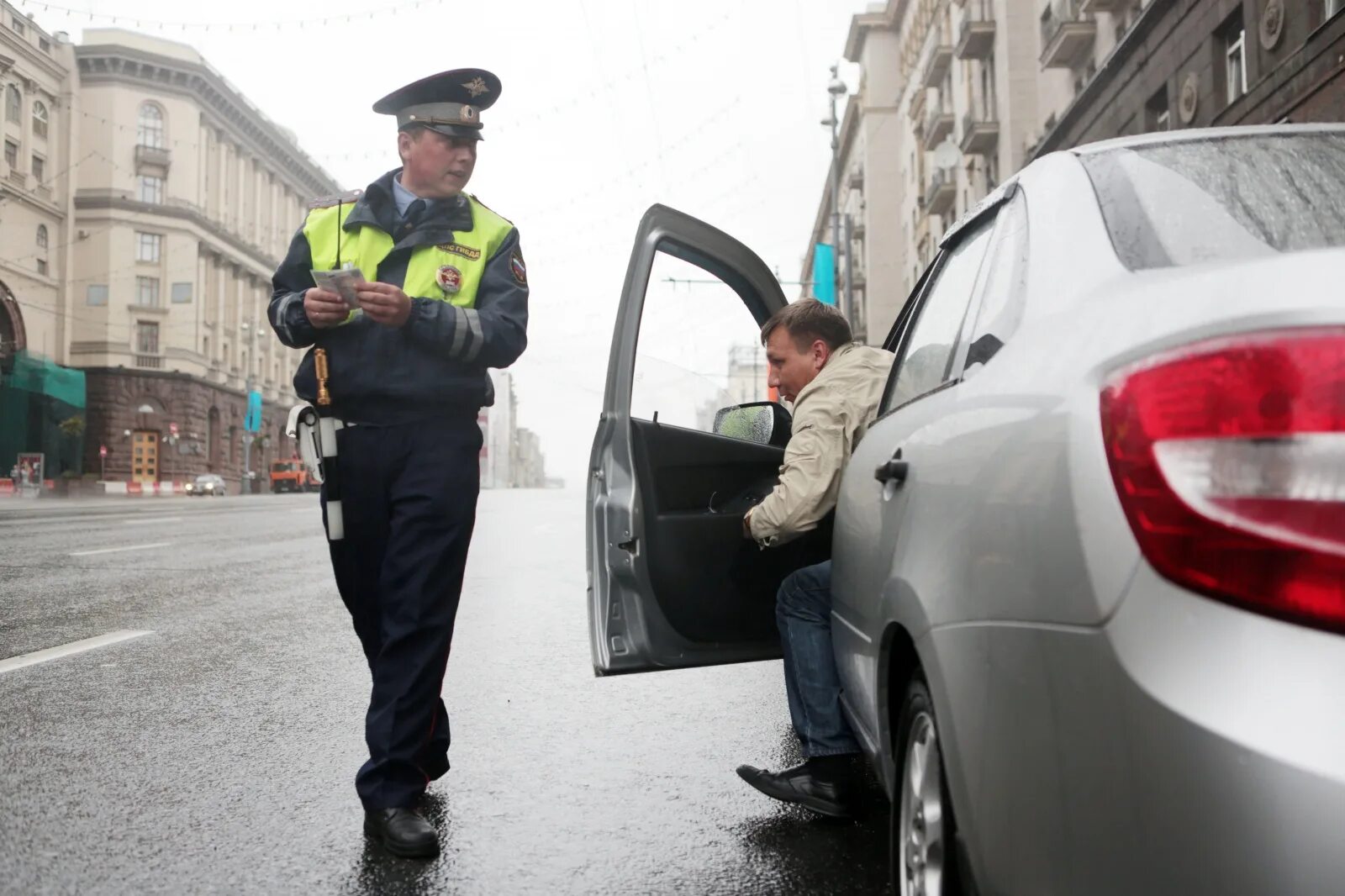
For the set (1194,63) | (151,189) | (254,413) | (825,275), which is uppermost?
(151,189)

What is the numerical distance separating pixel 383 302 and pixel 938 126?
35.3 m

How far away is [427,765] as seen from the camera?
3648 mm

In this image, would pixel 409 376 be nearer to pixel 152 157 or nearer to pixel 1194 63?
pixel 1194 63

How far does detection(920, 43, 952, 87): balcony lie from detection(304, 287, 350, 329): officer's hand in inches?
1396

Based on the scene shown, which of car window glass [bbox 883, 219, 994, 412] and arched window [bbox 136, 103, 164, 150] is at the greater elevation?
arched window [bbox 136, 103, 164, 150]

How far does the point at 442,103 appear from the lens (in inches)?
141

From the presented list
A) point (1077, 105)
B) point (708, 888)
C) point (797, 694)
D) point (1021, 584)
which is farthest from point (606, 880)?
point (1077, 105)

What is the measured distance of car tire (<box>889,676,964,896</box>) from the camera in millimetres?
2082

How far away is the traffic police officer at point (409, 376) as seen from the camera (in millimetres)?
3318

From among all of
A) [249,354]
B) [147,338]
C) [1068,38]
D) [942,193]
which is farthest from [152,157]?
[1068,38]

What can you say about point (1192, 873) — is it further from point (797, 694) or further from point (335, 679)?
point (335, 679)

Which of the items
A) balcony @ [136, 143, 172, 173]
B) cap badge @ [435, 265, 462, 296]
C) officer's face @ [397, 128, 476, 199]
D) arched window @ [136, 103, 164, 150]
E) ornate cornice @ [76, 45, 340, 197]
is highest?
ornate cornice @ [76, 45, 340, 197]

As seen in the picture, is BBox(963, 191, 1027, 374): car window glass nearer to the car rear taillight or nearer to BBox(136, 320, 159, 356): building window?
the car rear taillight

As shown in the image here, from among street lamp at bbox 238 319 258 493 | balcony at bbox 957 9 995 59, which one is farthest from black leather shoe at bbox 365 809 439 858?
street lamp at bbox 238 319 258 493
